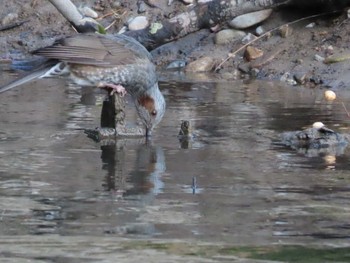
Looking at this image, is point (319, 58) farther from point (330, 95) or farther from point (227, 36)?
point (330, 95)

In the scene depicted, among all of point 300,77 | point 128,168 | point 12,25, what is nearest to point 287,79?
point 300,77

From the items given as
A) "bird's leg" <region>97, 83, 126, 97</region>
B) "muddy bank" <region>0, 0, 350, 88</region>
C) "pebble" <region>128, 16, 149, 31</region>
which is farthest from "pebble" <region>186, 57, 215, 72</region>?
"bird's leg" <region>97, 83, 126, 97</region>

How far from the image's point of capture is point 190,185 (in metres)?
6.07

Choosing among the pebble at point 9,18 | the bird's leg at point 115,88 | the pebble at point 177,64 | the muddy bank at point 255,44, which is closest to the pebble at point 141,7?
the muddy bank at point 255,44

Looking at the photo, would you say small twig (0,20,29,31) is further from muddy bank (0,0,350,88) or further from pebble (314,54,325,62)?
pebble (314,54,325,62)

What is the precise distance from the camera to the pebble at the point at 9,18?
46.4 ft

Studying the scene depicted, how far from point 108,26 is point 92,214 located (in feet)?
27.2

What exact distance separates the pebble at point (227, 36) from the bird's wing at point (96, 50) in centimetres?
387

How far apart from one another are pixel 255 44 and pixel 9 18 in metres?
3.74

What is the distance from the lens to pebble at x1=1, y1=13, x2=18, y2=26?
1413cm

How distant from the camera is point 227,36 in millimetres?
12305

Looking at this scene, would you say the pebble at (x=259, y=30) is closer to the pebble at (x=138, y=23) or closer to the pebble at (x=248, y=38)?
the pebble at (x=248, y=38)

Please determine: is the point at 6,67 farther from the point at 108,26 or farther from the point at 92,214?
the point at 92,214

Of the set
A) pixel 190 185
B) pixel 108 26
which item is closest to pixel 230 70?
pixel 108 26
